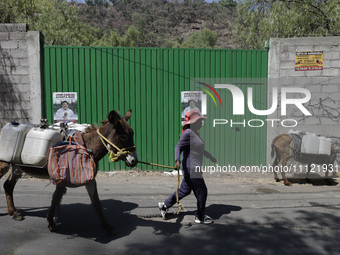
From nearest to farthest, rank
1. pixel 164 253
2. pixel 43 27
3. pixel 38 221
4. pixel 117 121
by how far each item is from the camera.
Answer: pixel 164 253 < pixel 117 121 < pixel 38 221 < pixel 43 27

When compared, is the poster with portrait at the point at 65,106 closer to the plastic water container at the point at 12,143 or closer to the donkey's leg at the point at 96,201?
the plastic water container at the point at 12,143

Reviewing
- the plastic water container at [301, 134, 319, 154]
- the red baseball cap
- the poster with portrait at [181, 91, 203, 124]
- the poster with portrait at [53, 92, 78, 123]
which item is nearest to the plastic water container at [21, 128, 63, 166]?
the red baseball cap

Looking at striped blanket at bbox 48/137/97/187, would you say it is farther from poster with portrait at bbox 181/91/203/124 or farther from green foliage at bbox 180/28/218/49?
green foliage at bbox 180/28/218/49

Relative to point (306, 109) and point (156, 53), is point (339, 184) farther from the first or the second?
point (156, 53)

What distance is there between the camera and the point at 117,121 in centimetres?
444

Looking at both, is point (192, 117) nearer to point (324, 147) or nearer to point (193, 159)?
point (193, 159)

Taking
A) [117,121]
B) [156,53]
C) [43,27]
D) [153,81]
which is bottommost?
[117,121]

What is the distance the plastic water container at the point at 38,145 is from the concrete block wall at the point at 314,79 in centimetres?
630

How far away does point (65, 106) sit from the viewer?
8.57 m

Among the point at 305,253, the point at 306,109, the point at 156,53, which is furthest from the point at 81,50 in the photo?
the point at 305,253

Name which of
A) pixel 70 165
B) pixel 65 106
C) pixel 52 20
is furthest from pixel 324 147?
pixel 52 20

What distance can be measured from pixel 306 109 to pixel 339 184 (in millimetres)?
2103

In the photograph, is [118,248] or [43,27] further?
[43,27]

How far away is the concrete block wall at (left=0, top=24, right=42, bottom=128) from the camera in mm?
8227
